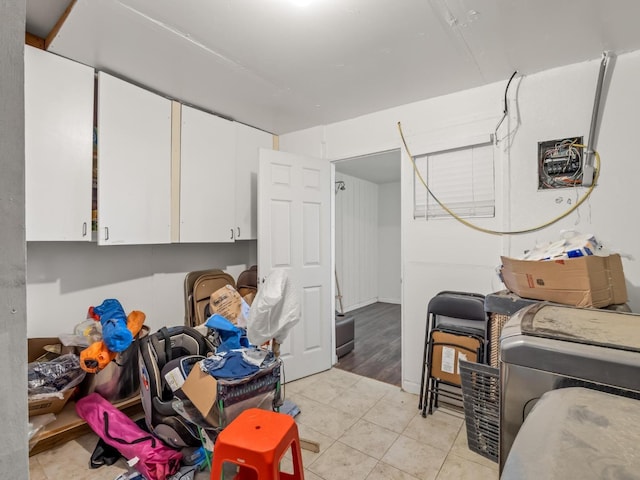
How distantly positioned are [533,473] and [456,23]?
6.31ft

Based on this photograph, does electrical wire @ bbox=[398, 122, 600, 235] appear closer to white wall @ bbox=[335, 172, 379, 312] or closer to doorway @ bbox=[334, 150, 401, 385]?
doorway @ bbox=[334, 150, 401, 385]

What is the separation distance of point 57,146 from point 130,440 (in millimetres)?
1786

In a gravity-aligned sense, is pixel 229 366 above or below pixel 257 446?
above

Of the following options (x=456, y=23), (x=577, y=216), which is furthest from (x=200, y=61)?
(x=577, y=216)

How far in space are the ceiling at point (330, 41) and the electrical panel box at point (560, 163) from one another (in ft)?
1.68

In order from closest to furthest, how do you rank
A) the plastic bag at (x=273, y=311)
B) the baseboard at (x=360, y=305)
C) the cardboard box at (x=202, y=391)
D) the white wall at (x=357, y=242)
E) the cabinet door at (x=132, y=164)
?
the cardboard box at (x=202, y=391) < the plastic bag at (x=273, y=311) < the cabinet door at (x=132, y=164) < the white wall at (x=357, y=242) < the baseboard at (x=360, y=305)

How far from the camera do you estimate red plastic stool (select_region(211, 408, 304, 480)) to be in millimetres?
1152

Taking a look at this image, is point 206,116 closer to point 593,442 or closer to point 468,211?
point 468,211

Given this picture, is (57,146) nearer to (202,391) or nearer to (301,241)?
(202,391)

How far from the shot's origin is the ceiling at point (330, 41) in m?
1.49

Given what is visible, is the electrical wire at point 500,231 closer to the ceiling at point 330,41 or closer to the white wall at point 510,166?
the white wall at point 510,166

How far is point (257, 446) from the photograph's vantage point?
118 cm

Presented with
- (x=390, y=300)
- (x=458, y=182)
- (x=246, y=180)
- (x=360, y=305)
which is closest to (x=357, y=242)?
(x=360, y=305)

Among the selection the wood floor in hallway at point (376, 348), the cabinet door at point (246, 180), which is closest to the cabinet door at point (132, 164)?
the cabinet door at point (246, 180)
